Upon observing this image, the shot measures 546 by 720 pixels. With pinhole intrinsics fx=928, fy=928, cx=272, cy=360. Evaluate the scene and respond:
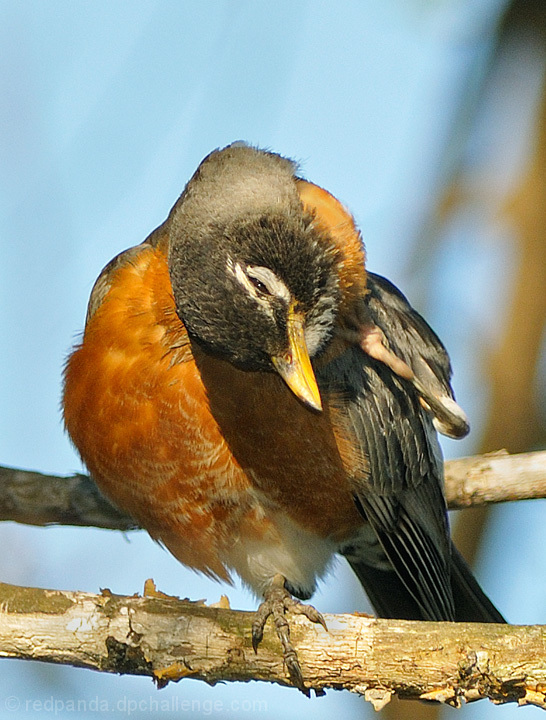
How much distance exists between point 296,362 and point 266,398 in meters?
0.79

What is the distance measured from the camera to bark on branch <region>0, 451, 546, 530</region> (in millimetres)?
5695

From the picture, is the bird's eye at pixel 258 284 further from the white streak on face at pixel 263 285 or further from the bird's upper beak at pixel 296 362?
the bird's upper beak at pixel 296 362

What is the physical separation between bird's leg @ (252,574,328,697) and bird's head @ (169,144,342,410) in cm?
105

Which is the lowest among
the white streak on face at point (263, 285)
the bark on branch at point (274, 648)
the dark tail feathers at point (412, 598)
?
the bark on branch at point (274, 648)

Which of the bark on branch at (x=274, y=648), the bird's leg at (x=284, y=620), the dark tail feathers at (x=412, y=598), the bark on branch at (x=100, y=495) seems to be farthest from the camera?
the dark tail feathers at (x=412, y=598)

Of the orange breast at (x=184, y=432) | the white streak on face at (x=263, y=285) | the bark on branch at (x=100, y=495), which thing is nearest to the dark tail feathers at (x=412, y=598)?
the bark on branch at (x=100, y=495)

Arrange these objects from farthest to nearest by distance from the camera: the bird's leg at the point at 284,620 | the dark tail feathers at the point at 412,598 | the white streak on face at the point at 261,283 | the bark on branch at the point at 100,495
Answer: the dark tail feathers at the point at 412,598
the bark on branch at the point at 100,495
the white streak on face at the point at 261,283
the bird's leg at the point at 284,620

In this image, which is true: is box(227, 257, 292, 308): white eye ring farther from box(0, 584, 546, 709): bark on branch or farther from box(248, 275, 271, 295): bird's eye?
box(0, 584, 546, 709): bark on branch

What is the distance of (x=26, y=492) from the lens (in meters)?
5.96

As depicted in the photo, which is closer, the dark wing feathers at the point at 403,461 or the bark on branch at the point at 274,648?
the bark on branch at the point at 274,648

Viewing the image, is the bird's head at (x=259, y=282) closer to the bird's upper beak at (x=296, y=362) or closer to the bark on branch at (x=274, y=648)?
the bird's upper beak at (x=296, y=362)

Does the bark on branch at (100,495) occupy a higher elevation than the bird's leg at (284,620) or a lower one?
higher

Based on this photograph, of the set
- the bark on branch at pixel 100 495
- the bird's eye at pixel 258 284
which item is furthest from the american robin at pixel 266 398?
the bark on branch at pixel 100 495

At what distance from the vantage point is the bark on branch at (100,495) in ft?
18.7
